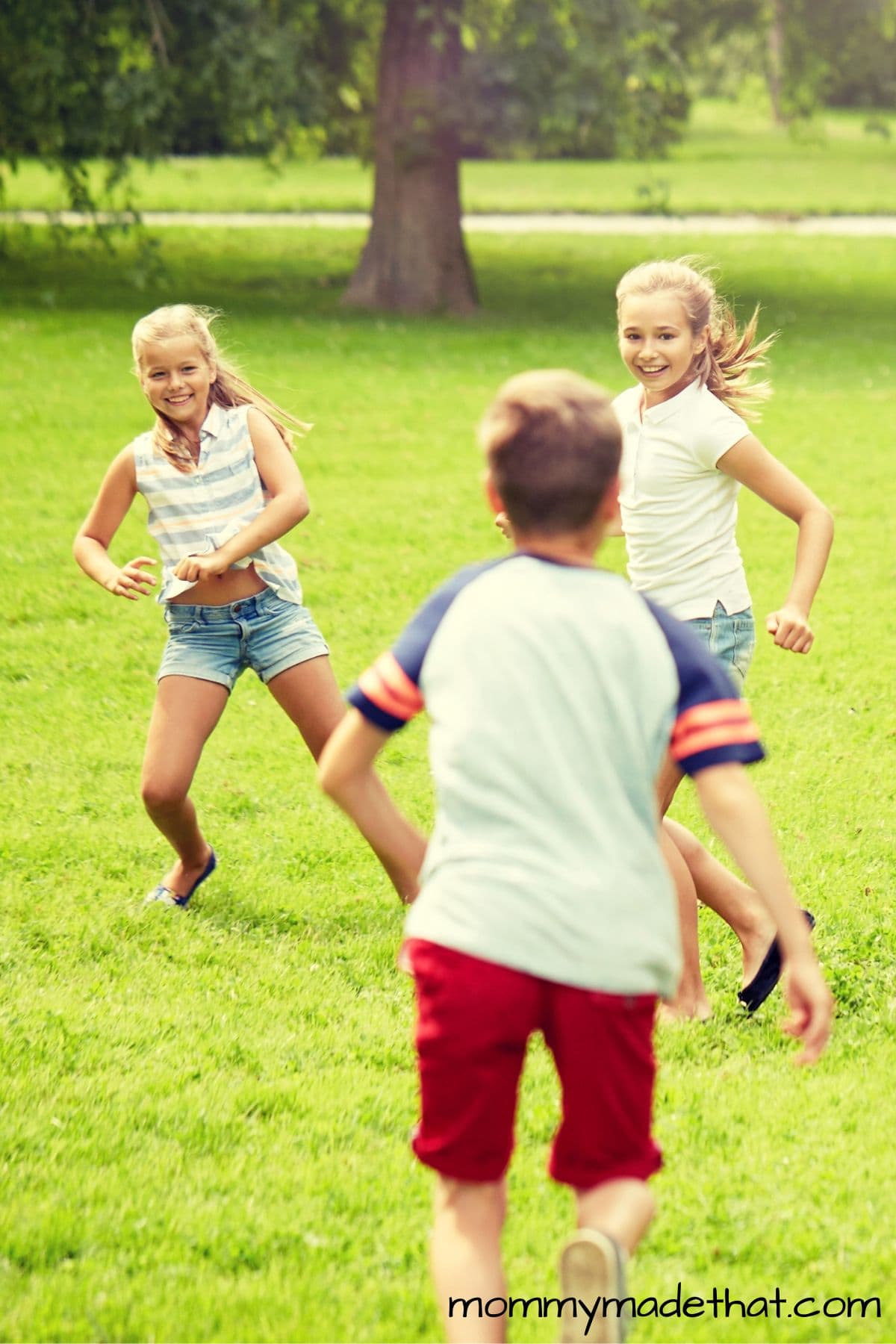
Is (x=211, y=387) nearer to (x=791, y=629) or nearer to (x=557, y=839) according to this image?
(x=791, y=629)

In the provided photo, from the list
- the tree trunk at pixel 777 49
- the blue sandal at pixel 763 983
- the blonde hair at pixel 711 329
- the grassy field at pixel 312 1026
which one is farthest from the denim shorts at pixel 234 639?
the tree trunk at pixel 777 49

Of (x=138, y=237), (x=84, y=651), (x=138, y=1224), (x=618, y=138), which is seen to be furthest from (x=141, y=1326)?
(x=618, y=138)

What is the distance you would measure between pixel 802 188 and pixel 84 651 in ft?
110

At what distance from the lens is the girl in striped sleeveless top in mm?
4723

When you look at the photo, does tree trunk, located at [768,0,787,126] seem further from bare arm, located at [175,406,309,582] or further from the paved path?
bare arm, located at [175,406,309,582]

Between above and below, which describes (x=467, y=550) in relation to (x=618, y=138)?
below

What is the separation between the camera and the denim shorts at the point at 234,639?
477 cm

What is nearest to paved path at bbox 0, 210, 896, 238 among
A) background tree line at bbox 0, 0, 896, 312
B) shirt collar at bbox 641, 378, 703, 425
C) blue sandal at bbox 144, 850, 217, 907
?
background tree line at bbox 0, 0, 896, 312

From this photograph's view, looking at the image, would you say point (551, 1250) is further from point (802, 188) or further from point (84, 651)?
point (802, 188)

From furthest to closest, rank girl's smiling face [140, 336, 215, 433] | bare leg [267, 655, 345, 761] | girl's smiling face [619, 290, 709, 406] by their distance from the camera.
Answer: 1. bare leg [267, 655, 345, 761]
2. girl's smiling face [140, 336, 215, 433]
3. girl's smiling face [619, 290, 709, 406]

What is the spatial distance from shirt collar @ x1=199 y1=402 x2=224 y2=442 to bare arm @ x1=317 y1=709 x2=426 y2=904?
91.3 inches

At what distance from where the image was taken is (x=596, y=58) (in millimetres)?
17156

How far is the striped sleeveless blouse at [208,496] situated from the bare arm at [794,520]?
4.72 feet

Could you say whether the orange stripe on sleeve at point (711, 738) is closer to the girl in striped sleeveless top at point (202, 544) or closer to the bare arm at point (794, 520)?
the bare arm at point (794, 520)
